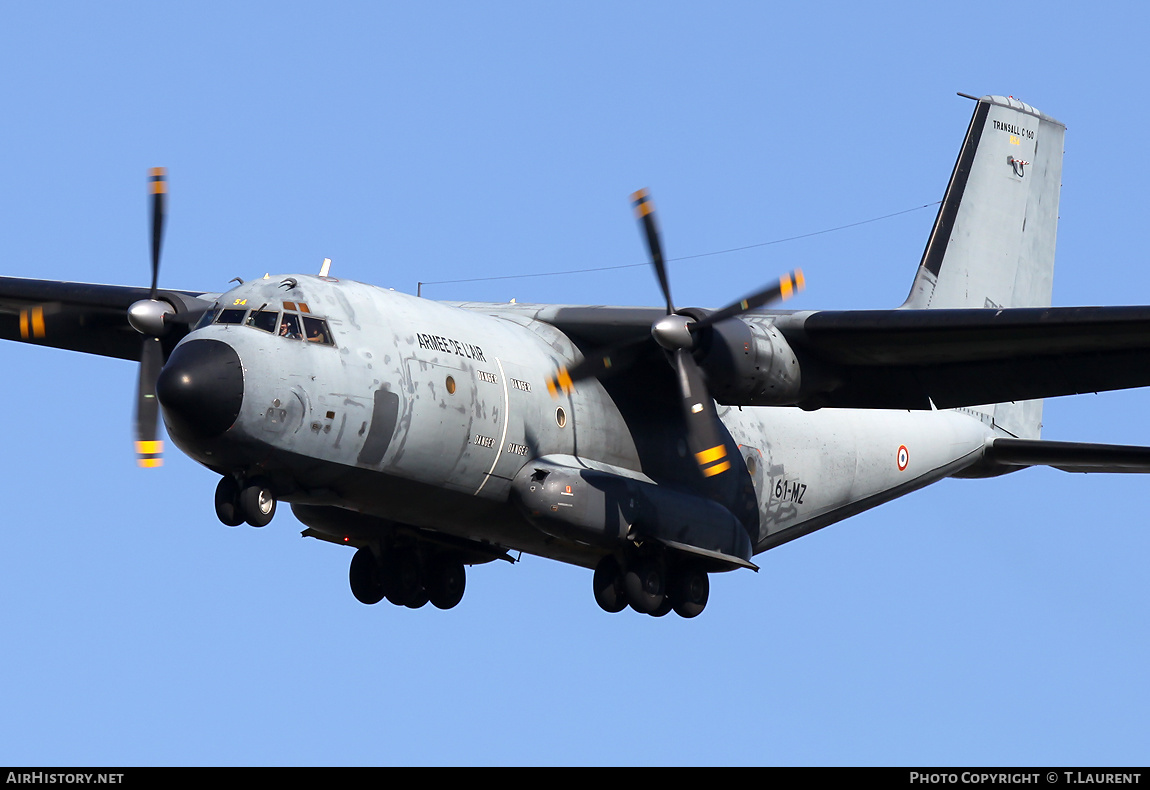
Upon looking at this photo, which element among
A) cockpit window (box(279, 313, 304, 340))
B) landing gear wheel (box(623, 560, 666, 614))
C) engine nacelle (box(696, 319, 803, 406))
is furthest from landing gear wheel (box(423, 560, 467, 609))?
cockpit window (box(279, 313, 304, 340))

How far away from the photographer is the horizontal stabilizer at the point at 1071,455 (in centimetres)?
2266

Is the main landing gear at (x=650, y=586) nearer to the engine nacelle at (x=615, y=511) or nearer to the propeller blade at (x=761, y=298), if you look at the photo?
the engine nacelle at (x=615, y=511)

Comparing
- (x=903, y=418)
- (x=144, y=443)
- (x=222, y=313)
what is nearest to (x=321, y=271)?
(x=222, y=313)

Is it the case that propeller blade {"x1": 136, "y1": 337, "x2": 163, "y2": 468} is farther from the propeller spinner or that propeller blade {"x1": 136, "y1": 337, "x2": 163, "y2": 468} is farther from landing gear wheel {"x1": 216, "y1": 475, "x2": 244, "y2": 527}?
the propeller spinner

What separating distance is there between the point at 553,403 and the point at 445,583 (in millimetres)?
3068

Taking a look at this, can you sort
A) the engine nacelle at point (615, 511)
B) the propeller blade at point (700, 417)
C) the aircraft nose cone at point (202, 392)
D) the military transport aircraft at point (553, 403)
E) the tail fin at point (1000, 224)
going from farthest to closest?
1. the tail fin at point (1000, 224)
2. the propeller blade at point (700, 417)
3. the engine nacelle at point (615, 511)
4. the military transport aircraft at point (553, 403)
5. the aircraft nose cone at point (202, 392)

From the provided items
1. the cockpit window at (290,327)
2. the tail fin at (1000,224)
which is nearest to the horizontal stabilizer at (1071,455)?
the tail fin at (1000,224)

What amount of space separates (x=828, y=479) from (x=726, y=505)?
2.29 m

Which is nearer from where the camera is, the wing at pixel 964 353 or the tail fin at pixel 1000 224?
the wing at pixel 964 353

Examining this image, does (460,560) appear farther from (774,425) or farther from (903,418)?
(903,418)

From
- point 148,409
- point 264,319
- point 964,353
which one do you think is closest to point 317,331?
point 264,319

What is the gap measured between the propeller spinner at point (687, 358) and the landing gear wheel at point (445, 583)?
9.75 feet

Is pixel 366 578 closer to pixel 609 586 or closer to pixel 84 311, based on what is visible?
pixel 609 586

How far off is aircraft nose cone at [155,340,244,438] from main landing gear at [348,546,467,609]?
15.4ft
